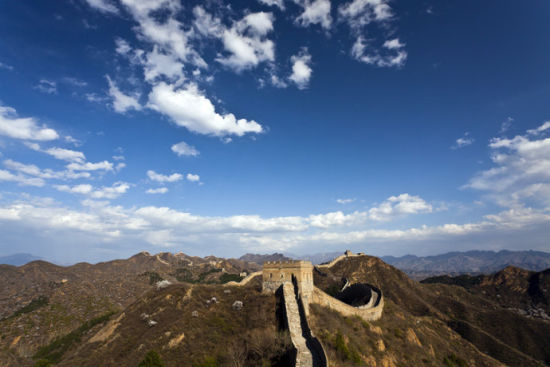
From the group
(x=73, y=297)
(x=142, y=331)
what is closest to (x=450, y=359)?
Answer: (x=142, y=331)

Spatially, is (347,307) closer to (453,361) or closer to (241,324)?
(241,324)

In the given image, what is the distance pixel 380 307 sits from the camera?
5628cm

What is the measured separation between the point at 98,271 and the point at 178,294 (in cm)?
14012

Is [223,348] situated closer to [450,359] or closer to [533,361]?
[450,359]

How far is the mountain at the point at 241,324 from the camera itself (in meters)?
35.9

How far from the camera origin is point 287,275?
45469 millimetres

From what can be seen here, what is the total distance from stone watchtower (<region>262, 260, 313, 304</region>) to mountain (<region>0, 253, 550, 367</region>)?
278 centimetres

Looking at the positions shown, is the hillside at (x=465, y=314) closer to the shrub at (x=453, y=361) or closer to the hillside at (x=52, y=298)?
the shrub at (x=453, y=361)

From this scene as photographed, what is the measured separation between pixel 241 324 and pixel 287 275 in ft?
32.6

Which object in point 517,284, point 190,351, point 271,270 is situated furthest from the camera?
point 517,284

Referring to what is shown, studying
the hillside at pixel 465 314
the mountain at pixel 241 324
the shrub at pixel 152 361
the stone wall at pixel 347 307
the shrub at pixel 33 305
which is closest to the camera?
the shrub at pixel 152 361

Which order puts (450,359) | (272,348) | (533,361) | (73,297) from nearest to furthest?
(272,348) → (450,359) → (533,361) → (73,297)

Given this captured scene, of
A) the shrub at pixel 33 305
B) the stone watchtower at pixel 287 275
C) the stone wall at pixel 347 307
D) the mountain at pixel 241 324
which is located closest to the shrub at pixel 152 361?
the mountain at pixel 241 324

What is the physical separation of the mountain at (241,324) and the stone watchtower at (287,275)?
2.78 m
